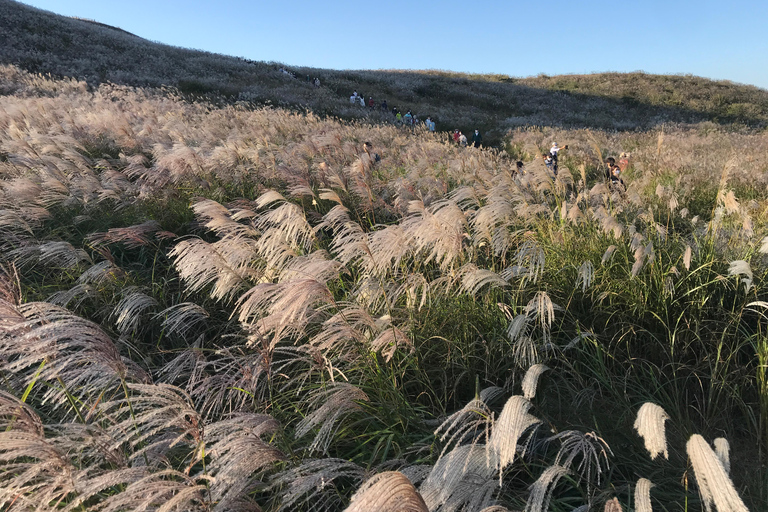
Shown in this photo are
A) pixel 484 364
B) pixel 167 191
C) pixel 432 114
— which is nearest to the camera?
pixel 484 364

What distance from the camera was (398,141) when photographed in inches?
420

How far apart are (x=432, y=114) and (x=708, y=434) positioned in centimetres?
2996

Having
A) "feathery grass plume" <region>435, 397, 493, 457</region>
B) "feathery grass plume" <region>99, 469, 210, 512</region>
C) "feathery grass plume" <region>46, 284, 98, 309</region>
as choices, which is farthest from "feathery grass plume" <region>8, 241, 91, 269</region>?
"feathery grass plume" <region>435, 397, 493, 457</region>

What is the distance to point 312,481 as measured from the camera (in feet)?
4.85

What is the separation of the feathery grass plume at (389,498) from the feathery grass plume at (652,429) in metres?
0.60

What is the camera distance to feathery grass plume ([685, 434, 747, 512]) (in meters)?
0.87

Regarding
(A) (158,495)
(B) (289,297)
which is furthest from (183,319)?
(A) (158,495)

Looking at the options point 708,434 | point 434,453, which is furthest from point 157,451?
point 708,434

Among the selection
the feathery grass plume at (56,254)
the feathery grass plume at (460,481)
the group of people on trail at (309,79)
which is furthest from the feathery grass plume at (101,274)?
the group of people on trail at (309,79)

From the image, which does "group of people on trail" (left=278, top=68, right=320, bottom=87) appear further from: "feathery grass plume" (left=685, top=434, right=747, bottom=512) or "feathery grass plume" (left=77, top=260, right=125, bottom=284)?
"feathery grass plume" (left=685, top=434, right=747, bottom=512)

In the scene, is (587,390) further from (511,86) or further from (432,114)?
(511,86)

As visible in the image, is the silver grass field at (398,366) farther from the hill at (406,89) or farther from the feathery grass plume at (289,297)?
the hill at (406,89)

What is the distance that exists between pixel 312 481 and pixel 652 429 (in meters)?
1.13

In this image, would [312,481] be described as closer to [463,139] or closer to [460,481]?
[460,481]
